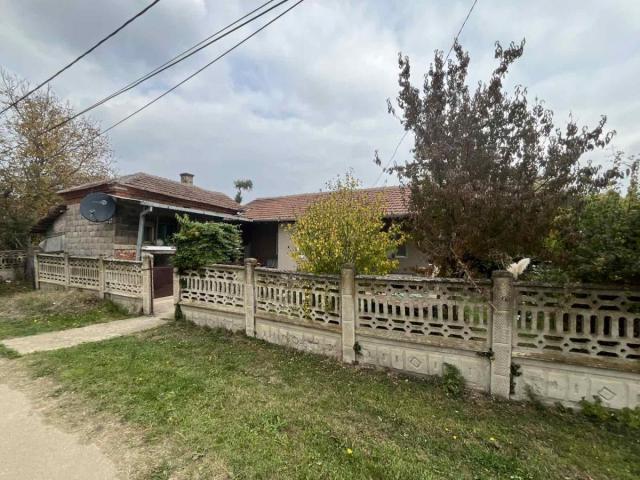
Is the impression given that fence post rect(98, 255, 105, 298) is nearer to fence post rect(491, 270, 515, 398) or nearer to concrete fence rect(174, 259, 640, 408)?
concrete fence rect(174, 259, 640, 408)

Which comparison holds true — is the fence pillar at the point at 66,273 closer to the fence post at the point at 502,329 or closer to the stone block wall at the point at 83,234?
the stone block wall at the point at 83,234

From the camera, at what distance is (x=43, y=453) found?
273cm

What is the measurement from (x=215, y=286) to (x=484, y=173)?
17.4 feet

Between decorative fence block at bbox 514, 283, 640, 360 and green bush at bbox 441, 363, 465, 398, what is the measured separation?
76 cm

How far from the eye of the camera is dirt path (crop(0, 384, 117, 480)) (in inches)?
97.5

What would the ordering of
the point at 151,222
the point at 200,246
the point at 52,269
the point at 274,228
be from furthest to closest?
the point at 274,228, the point at 151,222, the point at 52,269, the point at 200,246

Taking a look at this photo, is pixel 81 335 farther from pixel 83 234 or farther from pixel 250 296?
pixel 83 234

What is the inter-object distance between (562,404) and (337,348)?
9.15 ft

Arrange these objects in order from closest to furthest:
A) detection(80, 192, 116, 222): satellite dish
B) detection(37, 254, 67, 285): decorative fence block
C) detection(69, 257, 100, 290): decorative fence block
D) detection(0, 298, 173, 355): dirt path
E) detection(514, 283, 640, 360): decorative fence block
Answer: detection(514, 283, 640, 360): decorative fence block
detection(0, 298, 173, 355): dirt path
detection(69, 257, 100, 290): decorative fence block
detection(80, 192, 116, 222): satellite dish
detection(37, 254, 67, 285): decorative fence block

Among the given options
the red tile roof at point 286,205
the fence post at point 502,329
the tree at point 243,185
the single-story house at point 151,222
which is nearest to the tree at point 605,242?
the fence post at point 502,329

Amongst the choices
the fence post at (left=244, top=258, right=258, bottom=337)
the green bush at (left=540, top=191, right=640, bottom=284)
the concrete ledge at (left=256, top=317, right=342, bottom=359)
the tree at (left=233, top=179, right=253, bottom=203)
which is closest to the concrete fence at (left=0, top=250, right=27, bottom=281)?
the fence post at (left=244, top=258, right=258, bottom=337)

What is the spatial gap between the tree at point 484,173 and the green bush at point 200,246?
13.7 feet

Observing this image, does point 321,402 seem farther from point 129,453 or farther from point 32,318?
point 32,318

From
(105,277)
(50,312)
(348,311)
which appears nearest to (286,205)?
(105,277)
